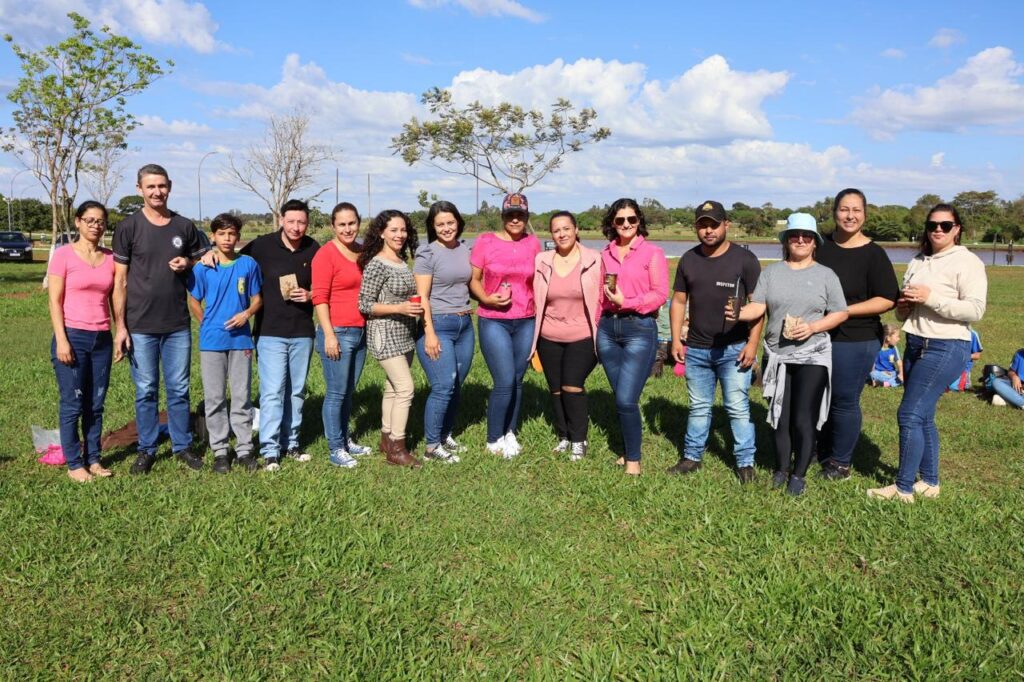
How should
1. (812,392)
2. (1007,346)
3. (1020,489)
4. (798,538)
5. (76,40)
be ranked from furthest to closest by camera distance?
(76,40) → (1007,346) → (1020,489) → (812,392) → (798,538)

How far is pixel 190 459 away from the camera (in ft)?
17.1

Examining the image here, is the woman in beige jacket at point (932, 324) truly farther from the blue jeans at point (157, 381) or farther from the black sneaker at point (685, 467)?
the blue jeans at point (157, 381)

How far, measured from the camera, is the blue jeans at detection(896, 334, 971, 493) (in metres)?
4.49

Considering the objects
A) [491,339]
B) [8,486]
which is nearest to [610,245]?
[491,339]

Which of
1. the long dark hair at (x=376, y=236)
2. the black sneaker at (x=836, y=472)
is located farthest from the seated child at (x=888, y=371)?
the long dark hair at (x=376, y=236)

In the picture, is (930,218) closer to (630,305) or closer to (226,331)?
(630,305)

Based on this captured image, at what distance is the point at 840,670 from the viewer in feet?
10.0

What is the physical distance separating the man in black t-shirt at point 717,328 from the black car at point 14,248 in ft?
110

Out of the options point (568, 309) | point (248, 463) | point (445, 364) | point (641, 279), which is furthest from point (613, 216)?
point (248, 463)

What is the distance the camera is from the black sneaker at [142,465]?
507 cm

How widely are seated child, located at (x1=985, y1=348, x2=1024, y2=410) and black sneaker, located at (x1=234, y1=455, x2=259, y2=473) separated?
739 cm

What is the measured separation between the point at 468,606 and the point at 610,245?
9.30 ft

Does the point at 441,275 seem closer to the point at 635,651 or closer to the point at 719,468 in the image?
the point at 719,468

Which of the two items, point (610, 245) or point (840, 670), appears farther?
point (610, 245)
